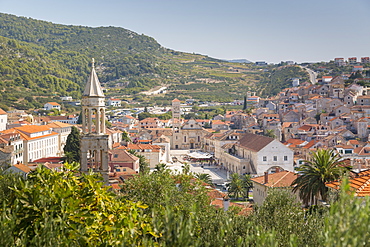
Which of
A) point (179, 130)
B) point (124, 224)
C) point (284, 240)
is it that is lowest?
point (179, 130)

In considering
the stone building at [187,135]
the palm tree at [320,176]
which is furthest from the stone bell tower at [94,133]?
the stone building at [187,135]

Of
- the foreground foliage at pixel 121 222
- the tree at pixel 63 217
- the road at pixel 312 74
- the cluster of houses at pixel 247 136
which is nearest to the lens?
the foreground foliage at pixel 121 222

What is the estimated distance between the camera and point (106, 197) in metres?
11.8

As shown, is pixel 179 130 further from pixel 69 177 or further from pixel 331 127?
pixel 69 177

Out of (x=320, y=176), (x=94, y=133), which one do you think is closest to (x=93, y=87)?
(x=94, y=133)

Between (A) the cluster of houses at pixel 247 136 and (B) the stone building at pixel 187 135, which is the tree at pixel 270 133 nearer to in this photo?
(A) the cluster of houses at pixel 247 136

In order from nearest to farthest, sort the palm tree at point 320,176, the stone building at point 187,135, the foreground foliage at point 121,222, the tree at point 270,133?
the foreground foliage at point 121,222 → the palm tree at point 320,176 → the tree at point 270,133 → the stone building at point 187,135

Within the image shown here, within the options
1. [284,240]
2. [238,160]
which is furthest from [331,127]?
[284,240]

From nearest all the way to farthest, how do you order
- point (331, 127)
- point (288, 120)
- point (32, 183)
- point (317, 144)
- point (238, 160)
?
point (32, 183)
point (238, 160)
point (317, 144)
point (331, 127)
point (288, 120)

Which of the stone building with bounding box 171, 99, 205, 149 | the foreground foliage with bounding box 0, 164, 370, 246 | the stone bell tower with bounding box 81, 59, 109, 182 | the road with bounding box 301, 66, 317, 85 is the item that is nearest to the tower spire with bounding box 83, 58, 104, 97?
the stone bell tower with bounding box 81, 59, 109, 182

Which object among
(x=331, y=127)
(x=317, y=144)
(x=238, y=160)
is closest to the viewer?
(x=238, y=160)

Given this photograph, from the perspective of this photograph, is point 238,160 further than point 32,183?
Yes

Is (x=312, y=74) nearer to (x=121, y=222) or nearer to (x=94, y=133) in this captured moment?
(x=94, y=133)

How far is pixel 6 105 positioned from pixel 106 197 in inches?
4086
